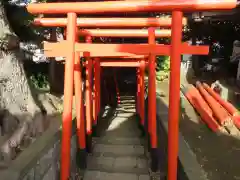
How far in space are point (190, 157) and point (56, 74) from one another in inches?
251

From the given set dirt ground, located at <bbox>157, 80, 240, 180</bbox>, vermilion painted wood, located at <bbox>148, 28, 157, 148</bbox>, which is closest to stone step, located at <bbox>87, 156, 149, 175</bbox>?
vermilion painted wood, located at <bbox>148, 28, 157, 148</bbox>

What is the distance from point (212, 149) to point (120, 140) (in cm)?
224

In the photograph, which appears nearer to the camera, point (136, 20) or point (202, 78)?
point (136, 20)

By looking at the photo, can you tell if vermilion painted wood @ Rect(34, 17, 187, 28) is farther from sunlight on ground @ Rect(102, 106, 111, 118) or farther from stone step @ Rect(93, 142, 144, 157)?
sunlight on ground @ Rect(102, 106, 111, 118)

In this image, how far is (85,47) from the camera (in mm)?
3732

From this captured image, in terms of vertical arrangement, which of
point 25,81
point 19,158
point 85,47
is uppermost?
point 85,47

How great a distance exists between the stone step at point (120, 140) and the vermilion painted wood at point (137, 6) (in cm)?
378

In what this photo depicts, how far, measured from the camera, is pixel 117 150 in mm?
5938

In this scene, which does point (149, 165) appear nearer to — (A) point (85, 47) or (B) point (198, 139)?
(B) point (198, 139)

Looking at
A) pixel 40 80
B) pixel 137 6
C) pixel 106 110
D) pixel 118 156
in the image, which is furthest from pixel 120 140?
pixel 40 80

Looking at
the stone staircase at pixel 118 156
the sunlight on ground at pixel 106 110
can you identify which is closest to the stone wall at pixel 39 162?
the stone staircase at pixel 118 156

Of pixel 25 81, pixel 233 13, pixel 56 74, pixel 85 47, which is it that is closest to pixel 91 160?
pixel 25 81

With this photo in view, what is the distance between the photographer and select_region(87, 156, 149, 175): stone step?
16.5 ft

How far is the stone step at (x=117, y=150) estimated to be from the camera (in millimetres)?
5719
